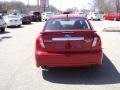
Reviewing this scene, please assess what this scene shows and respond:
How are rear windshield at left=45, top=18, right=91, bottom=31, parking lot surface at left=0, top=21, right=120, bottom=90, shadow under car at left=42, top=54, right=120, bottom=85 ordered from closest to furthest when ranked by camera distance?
parking lot surface at left=0, top=21, right=120, bottom=90 → shadow under car at left=42, top=54, right=120, bottom=85 → rear windshield at left=45, top=18, right=91, bottom=31

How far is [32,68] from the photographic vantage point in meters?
9.30

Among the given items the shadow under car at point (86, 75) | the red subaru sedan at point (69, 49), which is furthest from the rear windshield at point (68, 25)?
the shadow under car at point (86, 75)

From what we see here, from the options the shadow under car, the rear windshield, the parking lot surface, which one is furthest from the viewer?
the rear windshield

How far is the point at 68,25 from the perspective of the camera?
9062 millimetres

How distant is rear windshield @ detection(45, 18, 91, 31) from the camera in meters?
8.78

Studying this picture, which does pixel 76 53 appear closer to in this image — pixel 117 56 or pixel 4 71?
pixel 4 71

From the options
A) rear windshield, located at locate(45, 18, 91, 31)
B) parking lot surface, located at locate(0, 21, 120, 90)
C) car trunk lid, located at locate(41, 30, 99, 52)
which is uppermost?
rear windshield, located at locate(45, 18, 91, 31)

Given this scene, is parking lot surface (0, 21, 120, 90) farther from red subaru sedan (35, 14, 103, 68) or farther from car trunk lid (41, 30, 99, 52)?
car trunk lid (41, 30, 99, 52)

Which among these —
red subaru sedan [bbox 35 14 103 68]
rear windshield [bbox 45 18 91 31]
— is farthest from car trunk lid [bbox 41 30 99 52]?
rear windshield [bbox 45 18 91 31]

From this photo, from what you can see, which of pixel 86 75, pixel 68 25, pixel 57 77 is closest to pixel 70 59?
pixel 57 77

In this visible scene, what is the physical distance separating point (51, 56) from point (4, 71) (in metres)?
1.95

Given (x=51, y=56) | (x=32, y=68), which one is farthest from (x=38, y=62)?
(x=32, y=68)

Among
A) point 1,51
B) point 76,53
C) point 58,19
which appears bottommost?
point 1,51

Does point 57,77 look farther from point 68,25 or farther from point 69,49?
point 68,25
